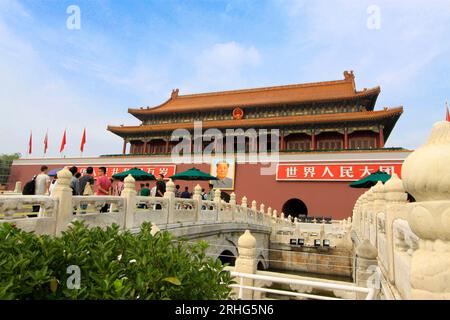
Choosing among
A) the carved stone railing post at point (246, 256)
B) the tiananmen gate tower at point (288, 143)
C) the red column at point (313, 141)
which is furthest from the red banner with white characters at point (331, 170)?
the carved stone railing post at point (246, 256)

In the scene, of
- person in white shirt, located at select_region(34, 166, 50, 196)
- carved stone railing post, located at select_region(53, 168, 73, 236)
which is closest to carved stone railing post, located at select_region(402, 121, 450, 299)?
carved stone railing post, located at select_region(53, 168, 73, 236)

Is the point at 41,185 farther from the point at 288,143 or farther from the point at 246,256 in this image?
the point at 288,143

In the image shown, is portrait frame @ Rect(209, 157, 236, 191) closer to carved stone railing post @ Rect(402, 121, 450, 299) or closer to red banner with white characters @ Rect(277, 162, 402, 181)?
red banner with white characters @ Rect(277, 162, 402, 181)

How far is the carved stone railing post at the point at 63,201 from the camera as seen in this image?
186 inches

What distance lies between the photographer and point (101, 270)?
5.85 ft

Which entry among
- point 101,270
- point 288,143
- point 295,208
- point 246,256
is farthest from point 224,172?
point 101,270

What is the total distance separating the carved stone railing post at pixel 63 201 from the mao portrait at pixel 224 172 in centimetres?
1644

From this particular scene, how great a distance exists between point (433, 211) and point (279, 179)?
19.0 metres

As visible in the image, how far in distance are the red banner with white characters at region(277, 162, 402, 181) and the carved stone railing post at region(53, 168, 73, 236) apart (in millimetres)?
16819

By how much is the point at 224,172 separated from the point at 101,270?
1992 centimetres

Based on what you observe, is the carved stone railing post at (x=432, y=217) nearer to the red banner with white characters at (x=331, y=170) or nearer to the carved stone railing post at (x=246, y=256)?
the carved stone railing post at (x=246, y=256)
